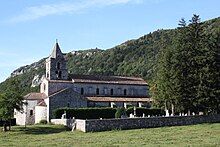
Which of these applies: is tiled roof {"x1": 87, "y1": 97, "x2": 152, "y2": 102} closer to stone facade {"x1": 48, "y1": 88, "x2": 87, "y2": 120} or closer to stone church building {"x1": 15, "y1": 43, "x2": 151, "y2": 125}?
stone church building {"x1": 15, "y1": 43, "x2": 151, "y2": 125}

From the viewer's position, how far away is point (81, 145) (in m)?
29.6

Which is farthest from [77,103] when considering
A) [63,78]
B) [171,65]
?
[171,65]

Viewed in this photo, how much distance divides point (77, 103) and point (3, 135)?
27.5 meters

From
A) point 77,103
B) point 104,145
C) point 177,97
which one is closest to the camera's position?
point 104,145

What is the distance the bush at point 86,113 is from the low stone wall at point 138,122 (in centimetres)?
1537

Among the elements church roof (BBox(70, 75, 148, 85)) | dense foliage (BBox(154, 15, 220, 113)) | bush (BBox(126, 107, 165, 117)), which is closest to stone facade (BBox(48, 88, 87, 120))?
church roof (BBox(70, 75, 148, 85))

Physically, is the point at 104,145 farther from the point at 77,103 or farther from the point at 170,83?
the point at 77,103

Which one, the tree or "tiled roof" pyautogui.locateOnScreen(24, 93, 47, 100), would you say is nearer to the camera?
the tree

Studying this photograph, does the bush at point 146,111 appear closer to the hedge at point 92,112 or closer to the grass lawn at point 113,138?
the hedge at point 92,112

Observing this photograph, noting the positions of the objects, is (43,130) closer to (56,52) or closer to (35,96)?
(35,96)

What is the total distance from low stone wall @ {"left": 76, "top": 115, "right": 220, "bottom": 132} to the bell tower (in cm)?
3248

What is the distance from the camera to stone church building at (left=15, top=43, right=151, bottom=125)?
69.3 m

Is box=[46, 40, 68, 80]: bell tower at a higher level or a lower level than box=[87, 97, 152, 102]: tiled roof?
higher

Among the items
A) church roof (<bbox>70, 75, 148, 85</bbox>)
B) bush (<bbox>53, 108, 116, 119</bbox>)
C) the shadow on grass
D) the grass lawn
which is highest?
church roof (<bbox>70, 75, 148, 85</bbox>)
